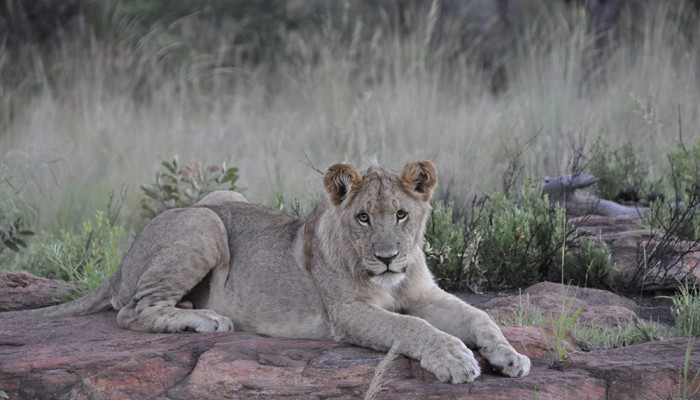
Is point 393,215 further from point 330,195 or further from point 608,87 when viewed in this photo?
point 608,87

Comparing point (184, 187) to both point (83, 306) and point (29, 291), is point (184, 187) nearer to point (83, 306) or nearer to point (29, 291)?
point (29, 291)

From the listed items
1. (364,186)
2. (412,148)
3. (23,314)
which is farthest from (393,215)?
(412,148)

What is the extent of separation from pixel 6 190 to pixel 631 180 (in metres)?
5.47

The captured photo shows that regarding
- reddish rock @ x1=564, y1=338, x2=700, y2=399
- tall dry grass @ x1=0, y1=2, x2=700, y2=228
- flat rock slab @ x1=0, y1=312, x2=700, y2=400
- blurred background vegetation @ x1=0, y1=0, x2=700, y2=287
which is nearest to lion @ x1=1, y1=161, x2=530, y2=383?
flat rock slab @ x1=0, y1=312, x2=700, y2=400

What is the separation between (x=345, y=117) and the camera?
1112cm

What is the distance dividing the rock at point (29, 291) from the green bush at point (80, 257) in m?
0.18

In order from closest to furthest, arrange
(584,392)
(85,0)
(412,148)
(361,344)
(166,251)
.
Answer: (584,392) → (361,344) → (166,251) → (412,148) → (85,0)

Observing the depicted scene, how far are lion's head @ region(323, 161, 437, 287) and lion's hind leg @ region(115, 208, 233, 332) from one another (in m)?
0.88

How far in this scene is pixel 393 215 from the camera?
4.57 meters

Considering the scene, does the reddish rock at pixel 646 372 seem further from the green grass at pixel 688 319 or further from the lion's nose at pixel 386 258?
the lion's nose at pixel 386 258

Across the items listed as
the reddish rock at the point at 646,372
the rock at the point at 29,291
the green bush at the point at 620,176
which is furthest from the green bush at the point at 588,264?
the rock at the point at 29,291

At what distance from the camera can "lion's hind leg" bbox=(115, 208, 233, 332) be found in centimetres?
507

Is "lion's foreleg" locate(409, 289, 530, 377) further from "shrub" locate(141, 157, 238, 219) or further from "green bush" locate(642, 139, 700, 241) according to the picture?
"shrub" locate(141, 157, 238, 219)

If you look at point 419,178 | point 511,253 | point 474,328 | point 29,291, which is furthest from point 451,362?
point 29,291
